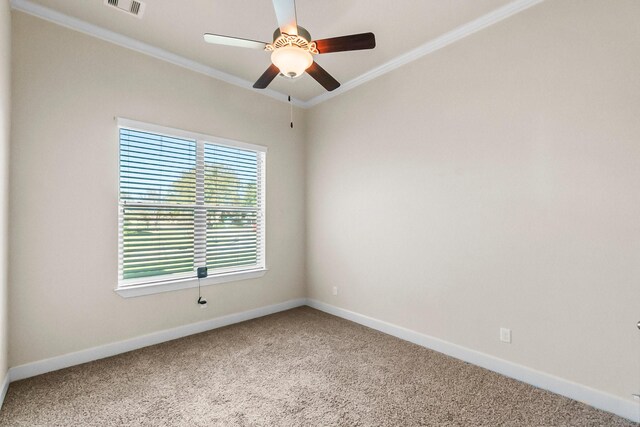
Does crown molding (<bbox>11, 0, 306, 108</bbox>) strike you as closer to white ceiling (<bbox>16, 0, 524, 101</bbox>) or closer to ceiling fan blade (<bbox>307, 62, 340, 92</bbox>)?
white ceiling (<bbox>16, 0, 524, 101</bbox>)

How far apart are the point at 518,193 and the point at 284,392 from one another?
7.84 ft

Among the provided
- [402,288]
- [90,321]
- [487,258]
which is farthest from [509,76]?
[90,321]

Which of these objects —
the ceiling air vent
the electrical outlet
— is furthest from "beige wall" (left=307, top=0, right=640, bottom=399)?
the ceiling air vent

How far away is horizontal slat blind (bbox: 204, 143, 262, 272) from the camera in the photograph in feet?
11.8

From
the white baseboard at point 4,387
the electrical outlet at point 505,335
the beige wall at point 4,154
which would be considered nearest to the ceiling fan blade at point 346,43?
the beige wall at point 4,154

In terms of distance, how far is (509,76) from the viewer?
2.51m

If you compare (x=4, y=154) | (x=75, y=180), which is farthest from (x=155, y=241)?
(x=4, y=154)

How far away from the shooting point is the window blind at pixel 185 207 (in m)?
3.02

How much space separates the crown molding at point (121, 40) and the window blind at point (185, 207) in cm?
79

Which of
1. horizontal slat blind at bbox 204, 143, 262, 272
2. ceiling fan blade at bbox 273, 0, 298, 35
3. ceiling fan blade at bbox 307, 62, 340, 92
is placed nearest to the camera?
ceiling fan blade at bbox 273, 0, 298, 35

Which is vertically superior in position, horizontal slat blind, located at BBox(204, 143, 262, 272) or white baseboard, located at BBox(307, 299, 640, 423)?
horizontal slat blind, located at BBox(204, 143, 262, 272)

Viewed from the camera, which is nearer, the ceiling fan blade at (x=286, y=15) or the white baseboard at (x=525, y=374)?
the ceiling fan blade at (x=286, y=15)

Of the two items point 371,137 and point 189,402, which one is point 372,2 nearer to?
point 371,137

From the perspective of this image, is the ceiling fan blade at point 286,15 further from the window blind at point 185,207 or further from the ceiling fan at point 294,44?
the window blind at point 185,207
